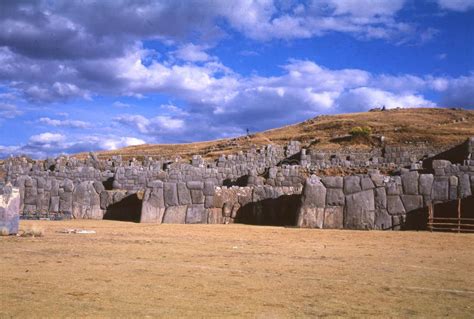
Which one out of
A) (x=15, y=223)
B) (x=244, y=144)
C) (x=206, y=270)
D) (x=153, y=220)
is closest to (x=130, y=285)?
(x=206, y=270)

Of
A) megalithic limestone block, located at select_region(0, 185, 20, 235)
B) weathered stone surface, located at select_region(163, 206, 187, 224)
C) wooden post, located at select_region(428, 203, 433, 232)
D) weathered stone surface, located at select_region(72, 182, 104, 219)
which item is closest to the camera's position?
megalithic limestone block, located at select_region(0, 185, 20, 235)

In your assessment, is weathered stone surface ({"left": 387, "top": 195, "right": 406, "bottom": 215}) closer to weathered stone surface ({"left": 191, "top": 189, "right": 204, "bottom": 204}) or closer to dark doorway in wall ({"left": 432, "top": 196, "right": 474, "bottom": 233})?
dark doorway in wall ({"left": 432, "top": 196, "right": 474, "bottom": 233})

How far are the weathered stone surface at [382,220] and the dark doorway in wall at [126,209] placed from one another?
7.55m

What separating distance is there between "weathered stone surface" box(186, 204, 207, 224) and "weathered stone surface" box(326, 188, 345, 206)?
12.7 feet

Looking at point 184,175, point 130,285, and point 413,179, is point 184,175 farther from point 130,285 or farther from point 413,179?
point 130,285

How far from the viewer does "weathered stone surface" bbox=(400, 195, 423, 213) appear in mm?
15641

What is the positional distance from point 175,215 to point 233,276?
9764mm

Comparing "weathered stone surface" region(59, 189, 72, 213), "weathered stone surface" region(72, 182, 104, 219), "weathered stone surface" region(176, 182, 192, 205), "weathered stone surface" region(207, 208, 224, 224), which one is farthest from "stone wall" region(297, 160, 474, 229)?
"weathered stone surface" region(59, 189, 72, 213)

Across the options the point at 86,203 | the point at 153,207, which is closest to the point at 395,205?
the point at 153,207

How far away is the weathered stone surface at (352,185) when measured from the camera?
15.8 meters

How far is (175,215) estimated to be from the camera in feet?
56.1

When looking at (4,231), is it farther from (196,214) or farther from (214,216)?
(214,216)

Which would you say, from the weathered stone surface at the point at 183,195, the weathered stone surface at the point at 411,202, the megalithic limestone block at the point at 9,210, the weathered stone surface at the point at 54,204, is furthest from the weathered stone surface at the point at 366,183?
the weathered stone surface at the point at 54,204

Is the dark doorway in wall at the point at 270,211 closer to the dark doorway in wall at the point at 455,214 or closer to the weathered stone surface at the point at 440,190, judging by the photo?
the weathered stone surface at the point at 440,190
